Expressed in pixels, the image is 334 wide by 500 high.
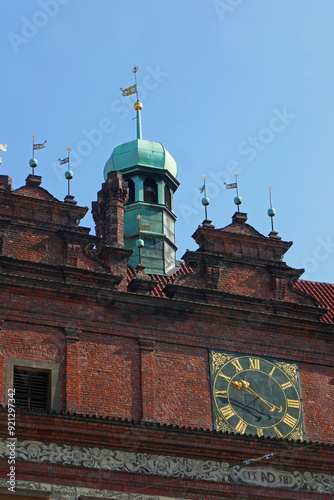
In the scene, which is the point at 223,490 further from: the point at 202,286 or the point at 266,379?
the point at 202,286

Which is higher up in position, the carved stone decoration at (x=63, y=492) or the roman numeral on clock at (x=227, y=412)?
the roman numeral on clock at (x=227, y=412)

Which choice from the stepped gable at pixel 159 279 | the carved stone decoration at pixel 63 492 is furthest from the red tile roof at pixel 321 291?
the carved stone decoration at pixel 63 492

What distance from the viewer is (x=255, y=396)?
21141mm

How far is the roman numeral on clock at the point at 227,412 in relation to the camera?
2067 cm

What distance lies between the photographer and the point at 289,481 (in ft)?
65.6

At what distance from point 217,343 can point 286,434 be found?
2.07 metres

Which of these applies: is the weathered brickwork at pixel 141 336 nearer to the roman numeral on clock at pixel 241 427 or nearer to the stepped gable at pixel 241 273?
the stepped gable at pixel 241 273

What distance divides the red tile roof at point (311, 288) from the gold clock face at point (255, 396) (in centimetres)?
201

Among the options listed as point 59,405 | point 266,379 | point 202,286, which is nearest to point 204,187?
point 202,286

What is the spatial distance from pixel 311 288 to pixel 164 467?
7838mm

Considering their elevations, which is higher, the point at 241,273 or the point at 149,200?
the point at 149,200

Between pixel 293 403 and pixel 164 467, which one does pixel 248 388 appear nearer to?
pixel 293 403

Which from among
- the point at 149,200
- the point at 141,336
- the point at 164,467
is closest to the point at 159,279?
the point at 141,336

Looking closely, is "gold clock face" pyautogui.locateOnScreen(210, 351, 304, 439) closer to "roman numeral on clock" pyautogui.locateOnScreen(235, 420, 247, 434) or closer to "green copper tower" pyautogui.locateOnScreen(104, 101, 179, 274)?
"roman numeral on clock" pyautogui.locateOnScreen(235, 420, 247, 434)
